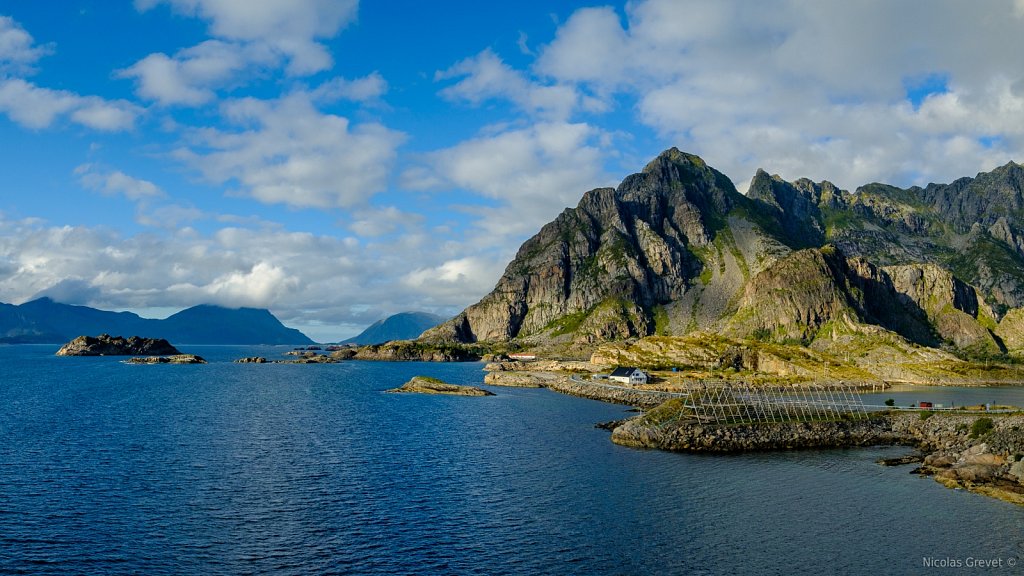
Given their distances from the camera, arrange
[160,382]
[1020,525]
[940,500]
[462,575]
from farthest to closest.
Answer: [160,382], [940,500], [1020,525], [462,575]

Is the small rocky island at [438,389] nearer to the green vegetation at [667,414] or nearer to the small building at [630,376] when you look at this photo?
the small building at [630,376]

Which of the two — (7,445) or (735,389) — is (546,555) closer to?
(7,445)

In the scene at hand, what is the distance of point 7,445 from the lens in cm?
8688

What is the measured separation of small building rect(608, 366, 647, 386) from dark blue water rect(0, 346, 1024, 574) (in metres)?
82.7

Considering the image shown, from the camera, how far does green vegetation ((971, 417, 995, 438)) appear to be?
9231 centimetres

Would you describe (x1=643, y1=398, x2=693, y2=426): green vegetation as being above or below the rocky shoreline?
above

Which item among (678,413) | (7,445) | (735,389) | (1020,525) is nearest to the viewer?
(1020,525)

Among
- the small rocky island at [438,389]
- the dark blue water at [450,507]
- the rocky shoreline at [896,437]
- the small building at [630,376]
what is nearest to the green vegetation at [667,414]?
the rocky shoreline at [896,437]

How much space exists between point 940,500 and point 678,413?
137 ft

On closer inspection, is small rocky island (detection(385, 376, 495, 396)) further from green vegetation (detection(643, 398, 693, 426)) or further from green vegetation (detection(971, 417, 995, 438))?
green vegetation (detection(971, 417, 995, 438))

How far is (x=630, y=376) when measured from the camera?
190m

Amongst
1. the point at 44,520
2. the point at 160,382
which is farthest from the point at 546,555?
the point at 160,382

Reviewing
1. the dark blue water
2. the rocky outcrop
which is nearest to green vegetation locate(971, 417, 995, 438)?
the rocky outcrop

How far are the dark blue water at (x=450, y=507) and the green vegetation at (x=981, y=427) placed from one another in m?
12.0
